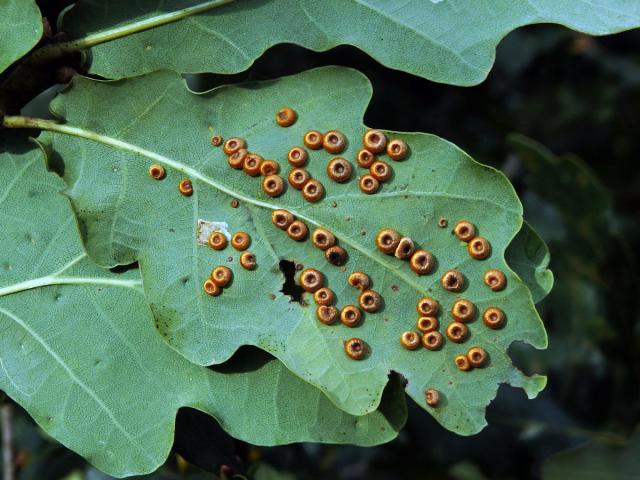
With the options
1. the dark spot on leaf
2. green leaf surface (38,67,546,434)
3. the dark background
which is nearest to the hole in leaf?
green leaf surface (38,67,546,434)

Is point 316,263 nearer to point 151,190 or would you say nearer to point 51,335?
point 151,190

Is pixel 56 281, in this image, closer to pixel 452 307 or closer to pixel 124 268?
pixel 124 268

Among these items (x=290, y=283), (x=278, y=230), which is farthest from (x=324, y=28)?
(x=290, y=283)

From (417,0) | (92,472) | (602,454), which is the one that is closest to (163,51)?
(417,0)

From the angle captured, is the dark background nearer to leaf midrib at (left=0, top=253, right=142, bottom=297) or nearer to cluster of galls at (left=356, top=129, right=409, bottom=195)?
cluster of galls at (left=356, top=129, right=409, bottom=195)

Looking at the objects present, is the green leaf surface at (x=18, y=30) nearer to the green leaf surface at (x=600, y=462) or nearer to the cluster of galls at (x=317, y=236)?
the cluster of galls at (x=317, y=236)

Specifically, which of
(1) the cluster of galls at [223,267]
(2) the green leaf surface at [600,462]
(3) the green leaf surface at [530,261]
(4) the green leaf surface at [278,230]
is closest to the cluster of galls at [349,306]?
(4) the green leaf surface at [278,230]
